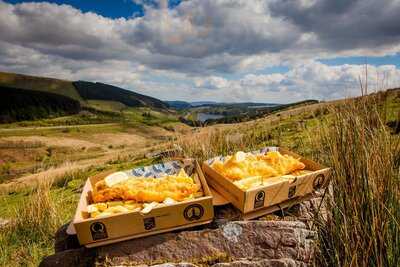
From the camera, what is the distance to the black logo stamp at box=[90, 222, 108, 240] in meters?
2.43

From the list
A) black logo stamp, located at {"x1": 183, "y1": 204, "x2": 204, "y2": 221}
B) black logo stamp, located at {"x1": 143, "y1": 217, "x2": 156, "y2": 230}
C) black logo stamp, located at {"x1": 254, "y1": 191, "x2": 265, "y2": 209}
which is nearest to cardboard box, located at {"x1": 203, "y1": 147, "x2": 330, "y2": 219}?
black logo stamp, located at {"x1": 254, "y1": 191, "x2": 265, "y2": 209}

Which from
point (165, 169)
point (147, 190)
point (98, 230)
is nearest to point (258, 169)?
point (165, 169)

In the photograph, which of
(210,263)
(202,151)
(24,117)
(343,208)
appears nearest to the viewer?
(343,208)

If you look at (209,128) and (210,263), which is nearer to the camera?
(210,263)

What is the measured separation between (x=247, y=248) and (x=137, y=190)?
119cm

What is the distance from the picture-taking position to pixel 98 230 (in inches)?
97.0

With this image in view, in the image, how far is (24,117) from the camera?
13988cm

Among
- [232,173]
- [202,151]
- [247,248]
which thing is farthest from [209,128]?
[247,248]

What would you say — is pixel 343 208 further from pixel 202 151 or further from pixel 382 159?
pixel 202 151

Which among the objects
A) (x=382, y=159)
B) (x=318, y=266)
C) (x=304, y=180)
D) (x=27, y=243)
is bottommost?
(x=27, y=243)

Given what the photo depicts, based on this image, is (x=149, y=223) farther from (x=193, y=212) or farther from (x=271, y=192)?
(x=271, y=192)

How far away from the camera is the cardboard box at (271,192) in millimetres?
2689

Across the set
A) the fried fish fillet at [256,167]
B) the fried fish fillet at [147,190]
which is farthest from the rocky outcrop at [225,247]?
the fried fish fillet at [256,167]

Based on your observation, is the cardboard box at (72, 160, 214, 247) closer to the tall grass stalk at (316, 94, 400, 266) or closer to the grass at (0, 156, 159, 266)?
the tall grass stalk at (316, 94, 400, 266)
